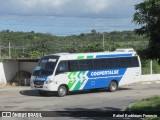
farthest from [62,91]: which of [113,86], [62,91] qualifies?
[113,86]

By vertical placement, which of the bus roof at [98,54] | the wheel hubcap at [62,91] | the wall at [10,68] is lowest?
the wheel hubcap at [62,91]

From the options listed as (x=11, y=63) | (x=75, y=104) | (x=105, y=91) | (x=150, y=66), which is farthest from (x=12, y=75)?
(x=75, y=104)

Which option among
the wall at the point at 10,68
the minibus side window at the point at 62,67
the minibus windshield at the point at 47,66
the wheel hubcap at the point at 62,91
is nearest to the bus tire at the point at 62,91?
the wheel hubcap at the point at 62,91

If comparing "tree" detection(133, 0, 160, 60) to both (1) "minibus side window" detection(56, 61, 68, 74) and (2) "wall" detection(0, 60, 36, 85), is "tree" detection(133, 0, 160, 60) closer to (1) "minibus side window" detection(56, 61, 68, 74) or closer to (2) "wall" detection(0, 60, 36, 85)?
(1) "minibus side window" detection(56, 61, 68, 74)

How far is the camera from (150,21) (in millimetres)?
14062

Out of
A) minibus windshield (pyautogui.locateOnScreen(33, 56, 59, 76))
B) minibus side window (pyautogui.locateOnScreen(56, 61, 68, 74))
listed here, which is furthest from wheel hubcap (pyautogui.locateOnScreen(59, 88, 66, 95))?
minibus windshield (pyautogui.locateOnScreen(33, 56, 59, 76))

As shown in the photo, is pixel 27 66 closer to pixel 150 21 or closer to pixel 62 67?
pixel 62 67

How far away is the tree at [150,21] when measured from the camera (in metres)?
13.7

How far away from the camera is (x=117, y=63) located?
34719 millimetres

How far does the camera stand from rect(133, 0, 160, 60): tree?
13734 mm

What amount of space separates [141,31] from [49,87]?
17.0 metres

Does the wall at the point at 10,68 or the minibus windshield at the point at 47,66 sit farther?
the wall at the point at 10,68

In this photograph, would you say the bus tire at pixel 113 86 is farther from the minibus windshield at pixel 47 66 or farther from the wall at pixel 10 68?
the wall at pixel 10 68

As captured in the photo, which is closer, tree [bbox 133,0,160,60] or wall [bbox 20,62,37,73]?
tree [bbox 133,0,160,60]
